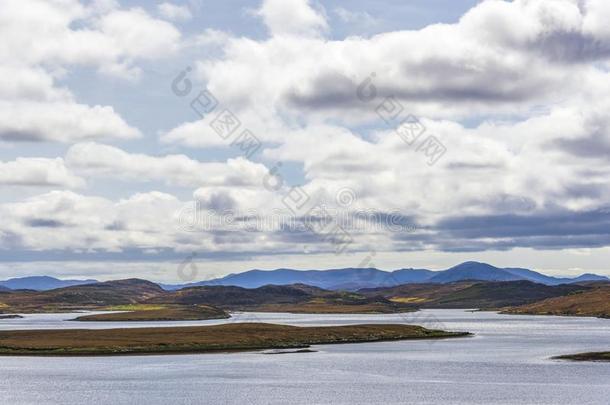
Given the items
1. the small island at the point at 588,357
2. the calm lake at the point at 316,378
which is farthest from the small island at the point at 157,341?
the small island at the point at 588,357

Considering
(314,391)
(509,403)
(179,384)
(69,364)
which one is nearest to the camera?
(509,403)

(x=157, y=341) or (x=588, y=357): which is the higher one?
(x=157, y=341)

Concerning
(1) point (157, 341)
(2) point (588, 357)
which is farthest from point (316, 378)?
(1) point (157, 341)

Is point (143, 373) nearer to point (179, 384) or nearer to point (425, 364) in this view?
point (179, 384)

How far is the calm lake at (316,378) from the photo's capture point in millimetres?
100312

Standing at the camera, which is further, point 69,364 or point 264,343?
point 264,343

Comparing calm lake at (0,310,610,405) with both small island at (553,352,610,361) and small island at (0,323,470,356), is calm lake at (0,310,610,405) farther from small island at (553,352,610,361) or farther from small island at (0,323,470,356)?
small island at (0,323,470,356)

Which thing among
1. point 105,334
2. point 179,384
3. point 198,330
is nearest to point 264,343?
point 198,330

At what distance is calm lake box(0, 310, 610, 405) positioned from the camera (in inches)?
3949

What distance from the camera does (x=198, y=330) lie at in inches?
7682

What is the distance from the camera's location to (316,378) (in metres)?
119

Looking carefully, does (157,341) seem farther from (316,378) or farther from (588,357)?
(588,357)

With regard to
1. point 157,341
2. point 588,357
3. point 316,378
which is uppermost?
point 157,341

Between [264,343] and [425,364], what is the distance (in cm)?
4665
